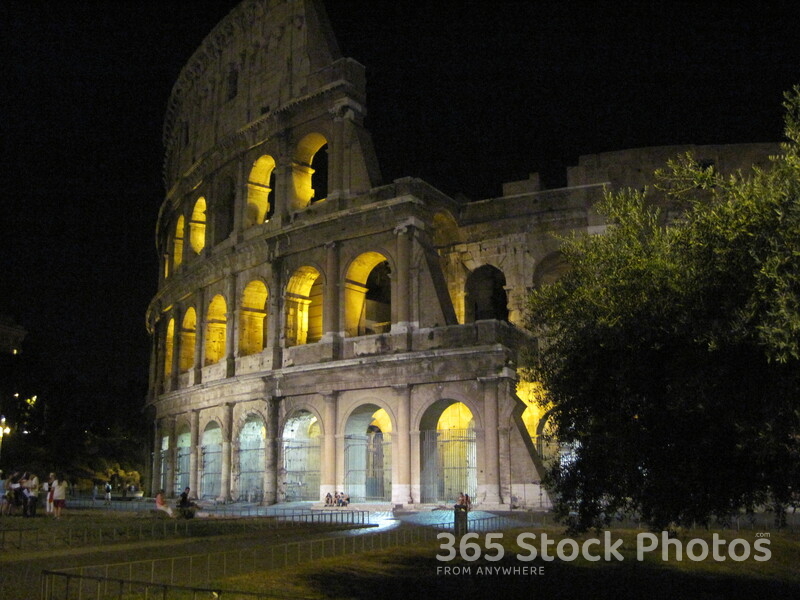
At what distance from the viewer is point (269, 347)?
24.9 m

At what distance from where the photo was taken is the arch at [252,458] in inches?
987

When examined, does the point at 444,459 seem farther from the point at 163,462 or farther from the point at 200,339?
the point at 163,462

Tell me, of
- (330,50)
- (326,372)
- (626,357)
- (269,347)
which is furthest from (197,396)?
(626,357)

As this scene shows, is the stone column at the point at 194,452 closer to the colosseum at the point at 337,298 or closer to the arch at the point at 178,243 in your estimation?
the colosseum at the point at 337,298

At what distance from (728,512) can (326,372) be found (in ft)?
50.0

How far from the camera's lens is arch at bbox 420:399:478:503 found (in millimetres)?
21297

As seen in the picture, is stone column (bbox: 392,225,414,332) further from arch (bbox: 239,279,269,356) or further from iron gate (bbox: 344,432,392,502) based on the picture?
arch (bbox: 239,279,269,356)

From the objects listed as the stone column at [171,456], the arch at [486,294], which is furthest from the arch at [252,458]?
the arch at [486,294]

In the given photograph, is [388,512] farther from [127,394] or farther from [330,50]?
[127,394]

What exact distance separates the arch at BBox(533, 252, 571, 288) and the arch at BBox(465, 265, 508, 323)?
1.63 m

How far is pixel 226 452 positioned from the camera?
25703 mm

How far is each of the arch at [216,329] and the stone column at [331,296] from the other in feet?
18.4

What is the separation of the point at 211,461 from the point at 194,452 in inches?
26.4

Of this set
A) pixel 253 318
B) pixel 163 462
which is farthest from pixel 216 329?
pixel 163 462
